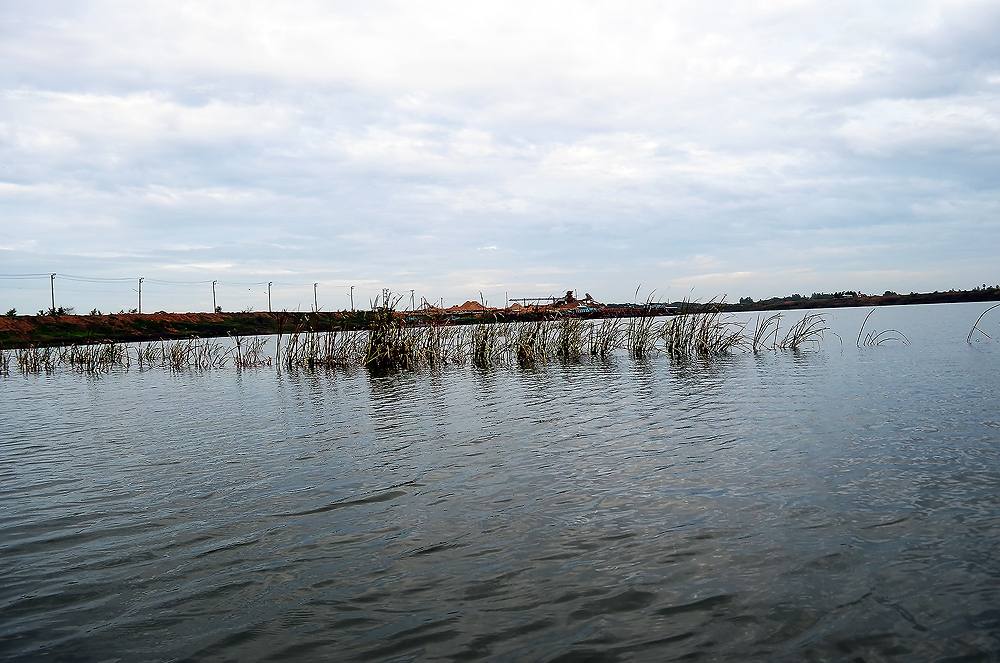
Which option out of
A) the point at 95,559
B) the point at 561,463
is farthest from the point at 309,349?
the point at 95,559

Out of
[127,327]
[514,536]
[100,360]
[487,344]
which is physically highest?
[127,327]

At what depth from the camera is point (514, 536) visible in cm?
622

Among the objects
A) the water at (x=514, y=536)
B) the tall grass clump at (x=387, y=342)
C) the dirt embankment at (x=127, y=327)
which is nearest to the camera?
the water at (x=514, y=536)

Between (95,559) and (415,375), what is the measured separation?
17624mm

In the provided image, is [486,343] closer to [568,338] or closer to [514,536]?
[568,338]

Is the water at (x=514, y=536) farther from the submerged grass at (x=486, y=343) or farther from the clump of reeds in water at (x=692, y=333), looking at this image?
the clump of reeds in water at (x=692, y=333)

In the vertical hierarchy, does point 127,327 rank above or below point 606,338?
above

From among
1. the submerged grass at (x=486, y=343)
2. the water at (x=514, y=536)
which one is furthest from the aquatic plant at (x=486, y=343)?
the water at (x=514, y=536)

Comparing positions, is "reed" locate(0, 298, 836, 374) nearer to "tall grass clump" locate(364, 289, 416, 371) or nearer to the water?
"tall grass clump" locate(364, 289, 416, 371)

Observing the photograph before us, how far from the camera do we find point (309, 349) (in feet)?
89.5

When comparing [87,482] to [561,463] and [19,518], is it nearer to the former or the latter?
[19,518]

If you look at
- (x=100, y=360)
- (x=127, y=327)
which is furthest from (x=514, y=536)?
(x=127, y=327)

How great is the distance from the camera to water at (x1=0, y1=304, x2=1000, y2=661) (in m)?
4.34

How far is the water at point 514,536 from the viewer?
4.34 m
